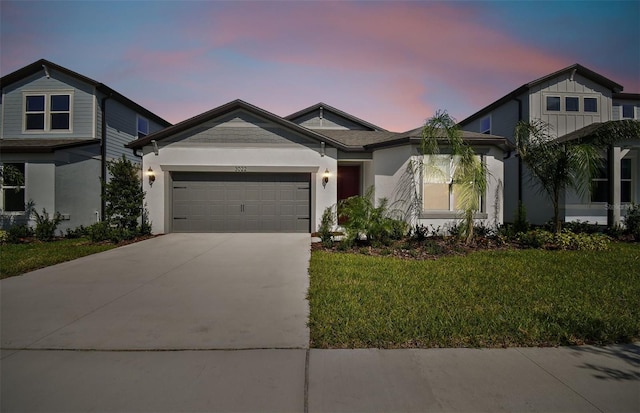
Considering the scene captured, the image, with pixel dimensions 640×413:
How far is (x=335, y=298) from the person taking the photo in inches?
179

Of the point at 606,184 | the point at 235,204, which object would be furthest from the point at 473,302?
the point at 606,184

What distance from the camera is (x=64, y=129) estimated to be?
13.2 meters

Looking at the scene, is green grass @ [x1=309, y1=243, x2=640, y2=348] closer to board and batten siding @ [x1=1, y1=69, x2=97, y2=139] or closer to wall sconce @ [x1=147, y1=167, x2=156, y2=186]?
wall sconce @ [x1=147, y1=167, x2=156, y2=186]

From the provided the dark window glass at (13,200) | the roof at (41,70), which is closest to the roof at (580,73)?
the roof at (41,70)

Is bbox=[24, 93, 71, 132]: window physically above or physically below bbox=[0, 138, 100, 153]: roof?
above

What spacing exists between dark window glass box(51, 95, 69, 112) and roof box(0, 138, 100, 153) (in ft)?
4.73

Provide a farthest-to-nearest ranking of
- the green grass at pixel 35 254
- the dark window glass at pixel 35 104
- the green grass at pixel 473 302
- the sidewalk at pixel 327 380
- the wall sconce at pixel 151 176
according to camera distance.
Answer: the dark window glass at pixel 35 104 < the wall sconce at pixel 151 176 < the green grass at pixel 35 254 < the green grass at pixel 473 302 < the sidewalk at pixel 327 380

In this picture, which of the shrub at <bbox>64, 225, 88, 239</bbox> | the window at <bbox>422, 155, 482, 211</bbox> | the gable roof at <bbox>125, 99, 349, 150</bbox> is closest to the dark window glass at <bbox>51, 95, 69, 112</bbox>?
the gable roof at <bbox>125, 99, 349, 150</bbox>

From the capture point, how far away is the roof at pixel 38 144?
37.5ft

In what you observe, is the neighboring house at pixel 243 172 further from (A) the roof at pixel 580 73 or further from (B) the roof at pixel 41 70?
(A) the roof at pixel 580 73

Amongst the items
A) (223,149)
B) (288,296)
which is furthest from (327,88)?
(288,296)

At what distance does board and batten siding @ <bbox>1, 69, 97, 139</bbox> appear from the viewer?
13.1 m

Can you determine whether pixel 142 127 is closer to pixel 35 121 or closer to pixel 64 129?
pixel 64 129

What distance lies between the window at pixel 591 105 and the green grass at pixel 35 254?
21084 mm
